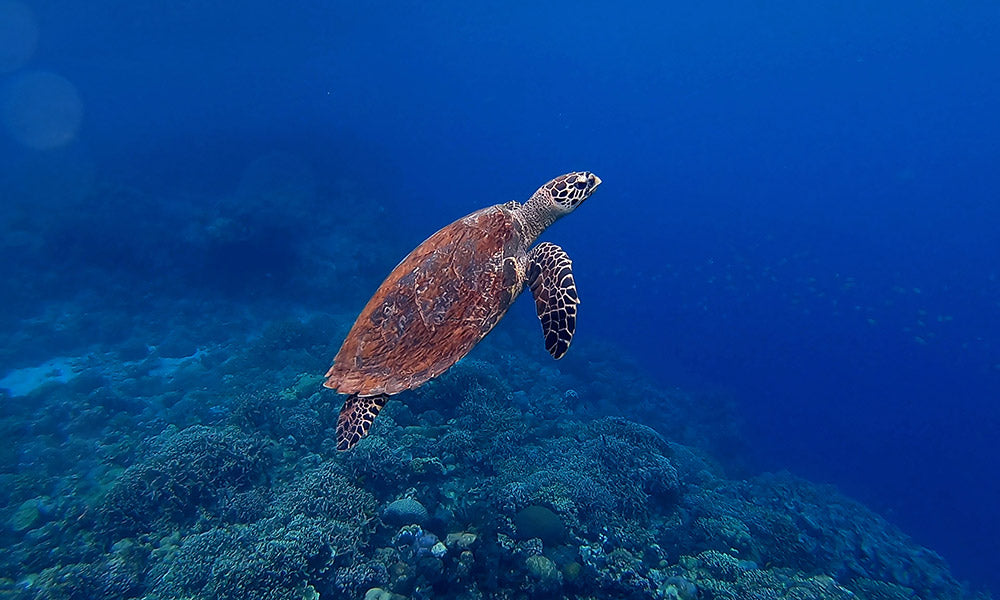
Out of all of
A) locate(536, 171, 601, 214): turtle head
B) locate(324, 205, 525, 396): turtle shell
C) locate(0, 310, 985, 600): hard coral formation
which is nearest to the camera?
locate(324, 205, 525, 396): turtle shell

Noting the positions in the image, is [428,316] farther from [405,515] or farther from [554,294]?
[405,515]

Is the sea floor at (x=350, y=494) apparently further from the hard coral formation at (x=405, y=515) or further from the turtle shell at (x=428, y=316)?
the turtle shell at (x=428, y=316)

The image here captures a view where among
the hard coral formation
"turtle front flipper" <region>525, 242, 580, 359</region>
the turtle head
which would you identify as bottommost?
the hard coral formation

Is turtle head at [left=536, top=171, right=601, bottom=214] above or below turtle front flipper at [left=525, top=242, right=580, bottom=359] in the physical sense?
above

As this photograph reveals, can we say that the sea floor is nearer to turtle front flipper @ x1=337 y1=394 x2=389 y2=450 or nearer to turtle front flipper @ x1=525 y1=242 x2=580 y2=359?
turtle front flipper @ x1=337 y1=394 x2=389 y2=450

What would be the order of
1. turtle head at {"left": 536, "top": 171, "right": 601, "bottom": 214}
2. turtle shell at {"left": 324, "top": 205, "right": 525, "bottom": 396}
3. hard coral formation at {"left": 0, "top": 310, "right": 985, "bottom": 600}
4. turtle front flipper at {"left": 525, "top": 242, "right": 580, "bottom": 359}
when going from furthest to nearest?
hard coral formation at {"left": 0, "top": 310, "right": 985, "bottom": 600} < turtle head at {"left": 536, "top": 171, "right": 601, "bottom": 214} < turtle front flipper at {"left": 525, "top": 242, "right": 580, "bottom": 359} < turtle shell at {"left": 324, "top": 205, "right": 525, "bottom": 396}

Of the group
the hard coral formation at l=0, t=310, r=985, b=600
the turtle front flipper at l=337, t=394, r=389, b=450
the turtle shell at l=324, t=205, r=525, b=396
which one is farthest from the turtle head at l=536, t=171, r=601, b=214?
the hard coral formation at l=0, t=310, r=985, b=600

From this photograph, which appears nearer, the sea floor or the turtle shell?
the turtle shell

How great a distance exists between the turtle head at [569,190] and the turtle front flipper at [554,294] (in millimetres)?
675

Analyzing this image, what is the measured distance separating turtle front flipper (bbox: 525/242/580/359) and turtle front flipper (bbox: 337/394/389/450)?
1.70 meters

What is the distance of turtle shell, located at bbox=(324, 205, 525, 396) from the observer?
403cm

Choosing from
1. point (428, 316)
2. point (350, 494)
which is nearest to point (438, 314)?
point (428, 316)

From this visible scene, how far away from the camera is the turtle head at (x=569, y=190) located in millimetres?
5344

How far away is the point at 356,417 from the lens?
167 inches
